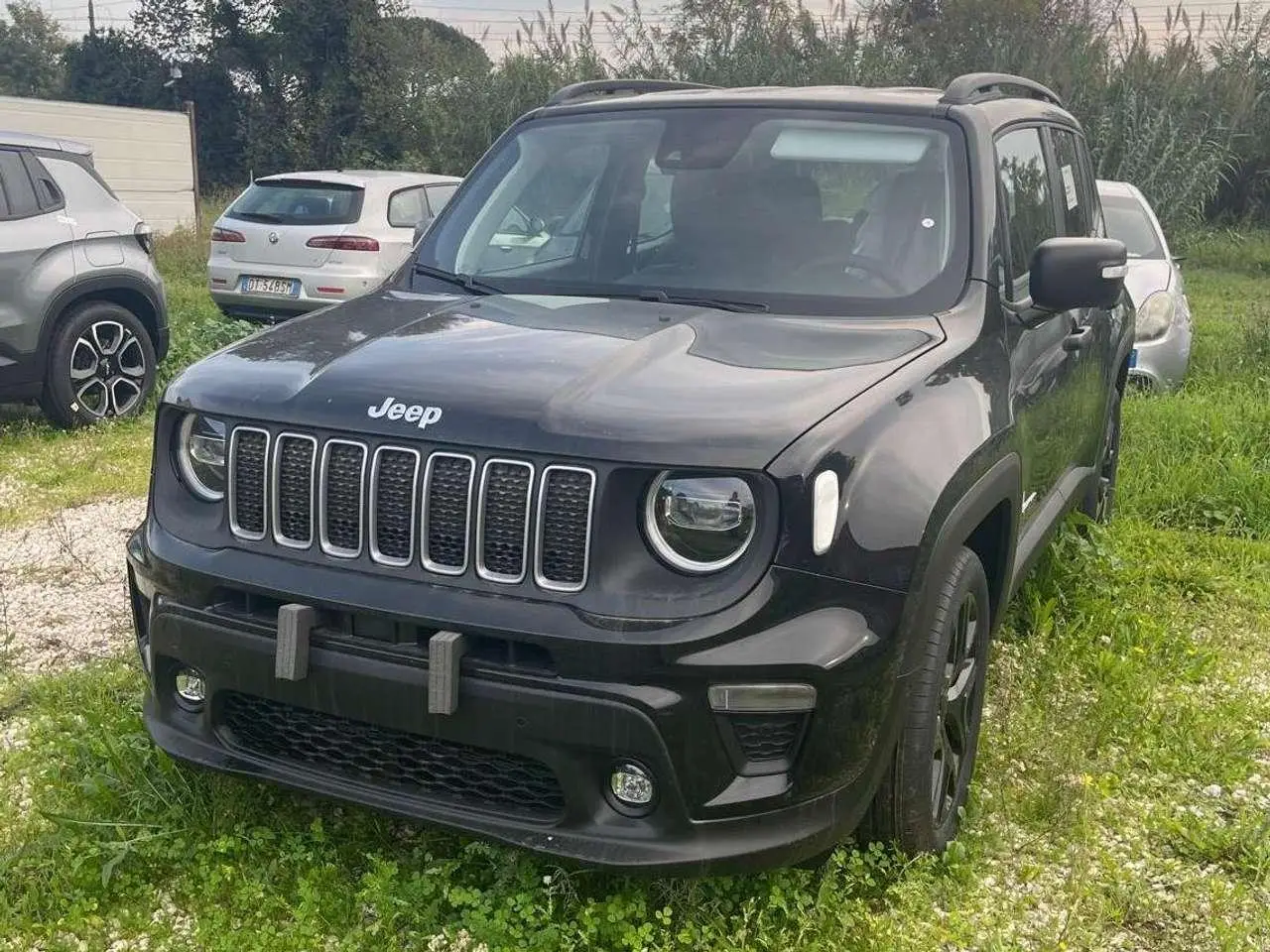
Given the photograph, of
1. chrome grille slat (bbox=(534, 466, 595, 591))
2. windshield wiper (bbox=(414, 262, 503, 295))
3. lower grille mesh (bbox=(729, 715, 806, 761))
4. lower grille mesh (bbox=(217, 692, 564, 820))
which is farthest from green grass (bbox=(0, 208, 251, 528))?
lower grille mesh (bbox=(729, 715, 806, 761))

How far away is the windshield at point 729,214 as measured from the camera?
133 inches

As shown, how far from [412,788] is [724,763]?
69 centimetres

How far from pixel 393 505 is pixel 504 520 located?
25cm

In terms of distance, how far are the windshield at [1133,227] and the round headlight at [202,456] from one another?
6782 millimetres

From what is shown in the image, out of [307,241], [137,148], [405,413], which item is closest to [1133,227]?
[307,241]

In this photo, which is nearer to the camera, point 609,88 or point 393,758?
point 393,758

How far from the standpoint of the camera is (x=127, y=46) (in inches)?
1497

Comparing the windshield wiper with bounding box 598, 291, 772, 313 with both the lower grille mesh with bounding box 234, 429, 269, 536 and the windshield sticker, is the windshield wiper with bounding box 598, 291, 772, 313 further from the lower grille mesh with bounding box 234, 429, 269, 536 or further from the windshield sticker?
the windshield sticker

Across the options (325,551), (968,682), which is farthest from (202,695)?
(968,682)

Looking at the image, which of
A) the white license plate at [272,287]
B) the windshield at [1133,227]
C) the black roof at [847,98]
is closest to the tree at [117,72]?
the white license plate at [272,287]

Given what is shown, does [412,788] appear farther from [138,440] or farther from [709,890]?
[138,440]

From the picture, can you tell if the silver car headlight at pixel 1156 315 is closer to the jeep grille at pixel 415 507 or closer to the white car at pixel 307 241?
the white car at pixel 307 241

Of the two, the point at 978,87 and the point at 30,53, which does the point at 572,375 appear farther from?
the point at 30,53

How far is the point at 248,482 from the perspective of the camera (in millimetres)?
2717
